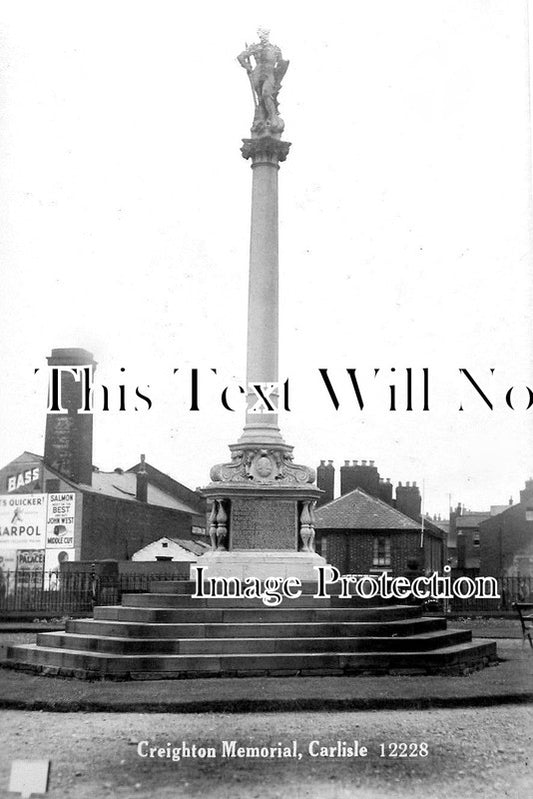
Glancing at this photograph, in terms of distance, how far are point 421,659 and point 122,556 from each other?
37.2 m

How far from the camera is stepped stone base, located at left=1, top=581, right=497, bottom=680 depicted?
472 inches

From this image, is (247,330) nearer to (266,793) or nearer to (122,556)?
(266,793)

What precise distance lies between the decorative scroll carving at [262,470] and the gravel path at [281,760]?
6.31 metres

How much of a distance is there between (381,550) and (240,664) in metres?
30.4

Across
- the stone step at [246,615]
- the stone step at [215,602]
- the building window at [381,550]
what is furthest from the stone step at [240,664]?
the building window at [381,550]

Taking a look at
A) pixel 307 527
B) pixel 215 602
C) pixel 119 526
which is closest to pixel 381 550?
pixel 119 526

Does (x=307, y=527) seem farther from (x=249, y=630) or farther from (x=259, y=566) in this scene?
(x=249, y=630)

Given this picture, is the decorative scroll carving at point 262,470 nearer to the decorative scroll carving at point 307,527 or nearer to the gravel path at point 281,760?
the decorative scroll carving at point 307,527

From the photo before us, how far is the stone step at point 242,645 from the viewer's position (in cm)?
1232

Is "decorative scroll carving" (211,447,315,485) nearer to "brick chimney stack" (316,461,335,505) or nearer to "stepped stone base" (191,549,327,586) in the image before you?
"stepped stone base" (191,549,327,586)

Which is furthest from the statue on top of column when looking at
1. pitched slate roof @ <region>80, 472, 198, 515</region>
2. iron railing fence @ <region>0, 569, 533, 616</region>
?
pitched slate roof @ <region>80, 472, 198, 515</region>

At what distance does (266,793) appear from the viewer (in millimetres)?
7148

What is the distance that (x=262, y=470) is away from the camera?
51.9 ft

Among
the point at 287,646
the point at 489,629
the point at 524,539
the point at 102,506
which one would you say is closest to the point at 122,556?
the point at 102,506
